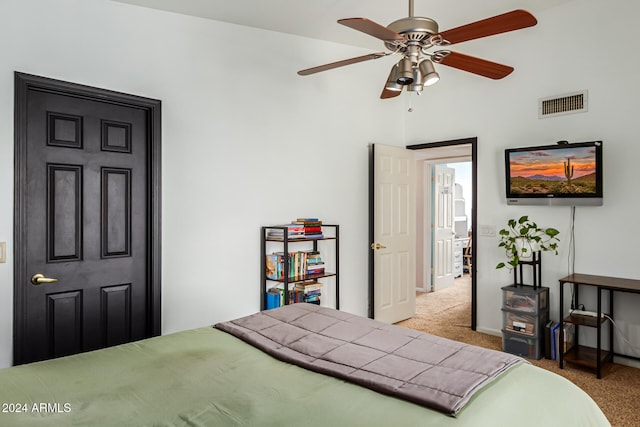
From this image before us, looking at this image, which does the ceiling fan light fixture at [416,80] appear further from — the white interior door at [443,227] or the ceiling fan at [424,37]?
the white interior door at [443,227]

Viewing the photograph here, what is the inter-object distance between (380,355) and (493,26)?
1604mm

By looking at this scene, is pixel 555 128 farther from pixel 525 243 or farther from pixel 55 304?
pixel 55 304

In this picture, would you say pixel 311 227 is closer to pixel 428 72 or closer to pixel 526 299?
pixel 428 72

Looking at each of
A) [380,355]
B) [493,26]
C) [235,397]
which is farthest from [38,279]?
[493,26]

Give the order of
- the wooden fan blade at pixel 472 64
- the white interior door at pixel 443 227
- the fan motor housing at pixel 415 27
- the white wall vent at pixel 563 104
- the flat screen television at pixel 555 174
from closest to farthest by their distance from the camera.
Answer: the fan motor housing at pixel 415 27, the wooden fan blade at pixel 472 64, the flat screen television at pixel 555 174, the white wall vent at pixel 563 104, the white interior door at pixel 443 227

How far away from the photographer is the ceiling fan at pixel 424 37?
183cm

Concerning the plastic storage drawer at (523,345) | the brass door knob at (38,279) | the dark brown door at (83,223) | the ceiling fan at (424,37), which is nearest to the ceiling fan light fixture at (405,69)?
the ceiling fan at (424,37)

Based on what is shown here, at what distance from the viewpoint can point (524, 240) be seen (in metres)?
3.70

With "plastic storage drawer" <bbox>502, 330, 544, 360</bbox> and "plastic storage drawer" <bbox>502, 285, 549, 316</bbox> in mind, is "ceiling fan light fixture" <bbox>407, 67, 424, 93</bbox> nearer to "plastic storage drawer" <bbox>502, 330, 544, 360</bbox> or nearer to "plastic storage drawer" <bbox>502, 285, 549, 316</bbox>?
"plastic storage drawer" <bbox>502, 285, 549, 316</bbox>

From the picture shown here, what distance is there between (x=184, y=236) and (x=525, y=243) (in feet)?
9.92

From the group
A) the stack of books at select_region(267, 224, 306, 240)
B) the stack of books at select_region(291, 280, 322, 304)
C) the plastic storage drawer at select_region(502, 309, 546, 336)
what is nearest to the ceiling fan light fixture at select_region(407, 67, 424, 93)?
the stack of books at select_region(267, 224, 306, 240)

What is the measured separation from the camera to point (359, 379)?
4.89 feet

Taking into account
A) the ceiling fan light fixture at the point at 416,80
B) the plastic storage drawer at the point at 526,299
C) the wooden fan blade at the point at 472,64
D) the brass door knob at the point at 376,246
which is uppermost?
the wooden fan blade at the point at 472,64

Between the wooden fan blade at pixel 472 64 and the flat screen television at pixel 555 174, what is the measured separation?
1561mm
